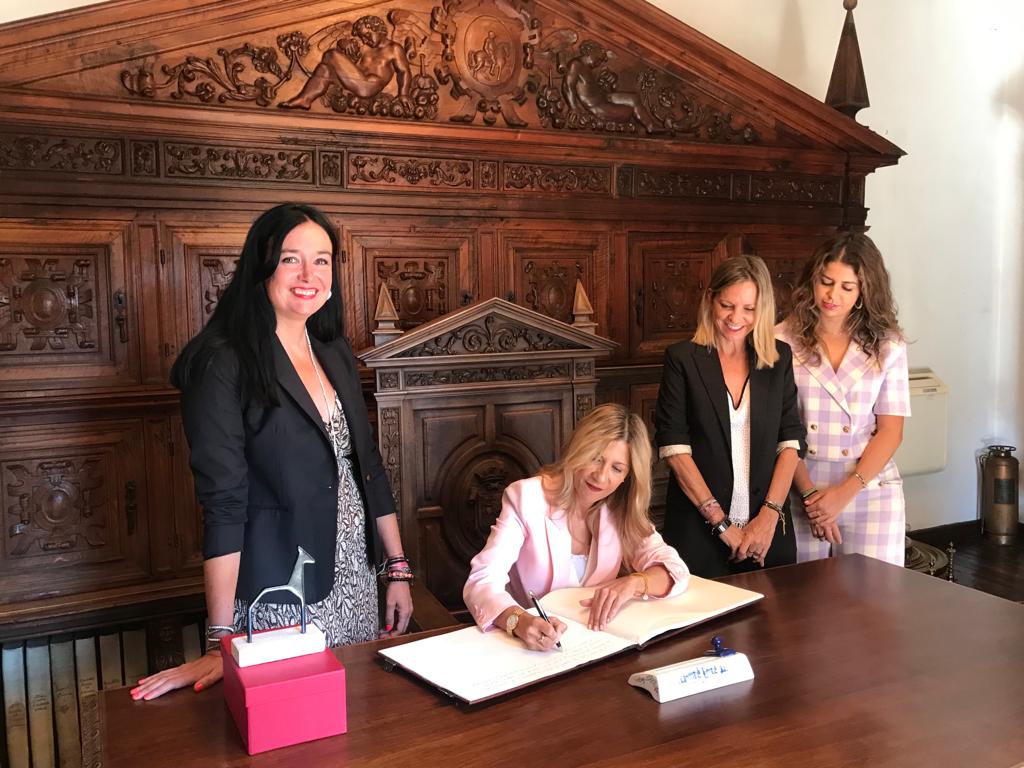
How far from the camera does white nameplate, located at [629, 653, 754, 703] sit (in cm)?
144

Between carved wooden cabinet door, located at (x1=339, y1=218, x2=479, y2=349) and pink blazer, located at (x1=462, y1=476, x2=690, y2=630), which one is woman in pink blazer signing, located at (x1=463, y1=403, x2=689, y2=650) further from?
carved wooden cabinet door, located at (x1=339, y1=218, x2=479, y2=349)

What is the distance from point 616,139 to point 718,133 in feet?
1.76

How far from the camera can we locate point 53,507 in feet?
9.55

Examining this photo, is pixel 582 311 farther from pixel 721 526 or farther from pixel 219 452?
pixel 219 452

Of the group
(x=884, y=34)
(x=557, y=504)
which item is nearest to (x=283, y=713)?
(x=557, y=504)

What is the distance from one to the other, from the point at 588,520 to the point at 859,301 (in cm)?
112

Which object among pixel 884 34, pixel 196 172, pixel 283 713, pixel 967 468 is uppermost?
pixel 884 34

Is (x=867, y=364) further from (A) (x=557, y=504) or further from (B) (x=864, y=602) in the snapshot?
(A) (x=557, y=504)

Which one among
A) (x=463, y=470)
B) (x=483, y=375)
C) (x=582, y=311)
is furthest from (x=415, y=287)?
(x=463, y=470)

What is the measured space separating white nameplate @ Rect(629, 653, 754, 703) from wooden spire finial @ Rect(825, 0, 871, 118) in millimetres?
3343

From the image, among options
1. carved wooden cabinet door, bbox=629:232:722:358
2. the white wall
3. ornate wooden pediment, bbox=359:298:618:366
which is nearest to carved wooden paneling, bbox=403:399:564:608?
ornate wooden pediment, bbox=359:298:618:366

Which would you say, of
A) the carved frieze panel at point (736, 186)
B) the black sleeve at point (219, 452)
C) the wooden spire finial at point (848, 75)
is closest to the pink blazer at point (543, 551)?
the black sleeve at point (219, 452)

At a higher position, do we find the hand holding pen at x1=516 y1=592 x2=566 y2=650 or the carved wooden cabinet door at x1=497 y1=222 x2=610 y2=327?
the carved wooden cabinet door at x1=497 y1=222 x2=610 y2=327

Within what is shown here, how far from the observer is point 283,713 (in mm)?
1249
